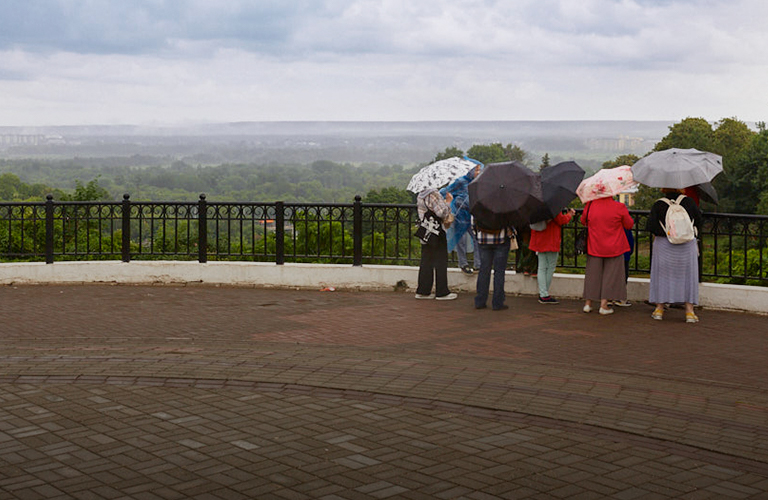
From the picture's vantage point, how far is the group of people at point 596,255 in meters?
10.5

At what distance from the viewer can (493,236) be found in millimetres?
11461

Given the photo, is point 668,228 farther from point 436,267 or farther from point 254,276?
point 254,276

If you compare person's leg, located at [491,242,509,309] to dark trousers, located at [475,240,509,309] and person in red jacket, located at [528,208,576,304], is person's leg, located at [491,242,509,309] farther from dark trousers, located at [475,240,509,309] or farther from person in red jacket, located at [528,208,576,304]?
person in red jacket, located at [528,208,576,304]

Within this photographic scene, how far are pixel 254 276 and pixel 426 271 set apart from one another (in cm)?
265

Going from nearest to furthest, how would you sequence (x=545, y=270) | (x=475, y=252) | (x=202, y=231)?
(x=545, y=270)
(x=475, y=252)
(x=202, y=231)

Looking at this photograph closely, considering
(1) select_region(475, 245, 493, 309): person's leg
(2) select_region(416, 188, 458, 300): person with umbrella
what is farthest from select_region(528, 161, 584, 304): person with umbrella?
(2) select_region(416, 188, 458, 300): person with umbrella

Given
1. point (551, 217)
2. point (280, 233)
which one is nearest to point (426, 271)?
point (551, 217)

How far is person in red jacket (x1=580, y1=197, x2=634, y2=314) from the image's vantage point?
10906 millimetres

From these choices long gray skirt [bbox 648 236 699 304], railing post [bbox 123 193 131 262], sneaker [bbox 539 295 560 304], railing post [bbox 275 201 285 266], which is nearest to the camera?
long gray skirt [bbox 648 236 699 304]

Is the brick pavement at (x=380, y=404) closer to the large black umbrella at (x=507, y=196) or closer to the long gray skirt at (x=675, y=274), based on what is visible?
the long gray skirt at (x=675, y=274)

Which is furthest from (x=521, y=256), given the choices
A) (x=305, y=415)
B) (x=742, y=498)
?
(x=742, y=498)

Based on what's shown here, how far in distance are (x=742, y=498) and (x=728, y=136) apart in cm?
7052

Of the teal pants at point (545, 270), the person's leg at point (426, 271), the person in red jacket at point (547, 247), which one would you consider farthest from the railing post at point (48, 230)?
the teal pants at point (545, 270)

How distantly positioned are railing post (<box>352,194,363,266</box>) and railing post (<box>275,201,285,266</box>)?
104cm
